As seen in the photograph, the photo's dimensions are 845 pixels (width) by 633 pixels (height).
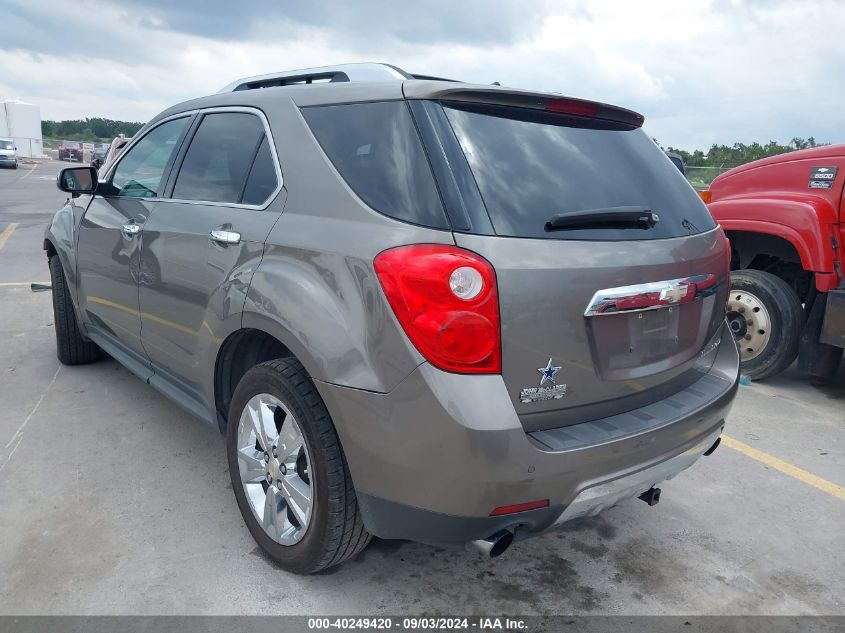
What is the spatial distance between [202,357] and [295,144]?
1.00 m

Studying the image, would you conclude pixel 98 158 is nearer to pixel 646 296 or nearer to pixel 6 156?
pixel 6 156

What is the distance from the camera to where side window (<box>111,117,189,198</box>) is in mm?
3408

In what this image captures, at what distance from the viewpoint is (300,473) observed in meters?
2.40

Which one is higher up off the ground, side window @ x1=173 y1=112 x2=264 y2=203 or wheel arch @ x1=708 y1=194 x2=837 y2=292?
side window @ x1=173 y1=112 x2=264 y2=203

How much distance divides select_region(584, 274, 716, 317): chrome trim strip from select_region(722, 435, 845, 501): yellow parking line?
174 cm

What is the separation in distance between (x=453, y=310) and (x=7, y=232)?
1268cm

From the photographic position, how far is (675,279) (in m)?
2.31

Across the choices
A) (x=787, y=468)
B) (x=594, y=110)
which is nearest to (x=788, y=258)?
(x=787, y=468)

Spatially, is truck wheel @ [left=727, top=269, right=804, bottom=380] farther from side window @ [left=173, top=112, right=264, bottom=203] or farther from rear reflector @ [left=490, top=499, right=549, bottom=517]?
side window @ [left=173, top=112, right=264, bottom=203]

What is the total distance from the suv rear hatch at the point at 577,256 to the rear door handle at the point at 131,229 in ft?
6.02

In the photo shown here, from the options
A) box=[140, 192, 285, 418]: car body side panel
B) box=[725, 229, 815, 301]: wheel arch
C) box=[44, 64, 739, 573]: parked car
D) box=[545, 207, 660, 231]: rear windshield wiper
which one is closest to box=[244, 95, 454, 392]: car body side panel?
box=[44, 64, 739, 573]: parked car

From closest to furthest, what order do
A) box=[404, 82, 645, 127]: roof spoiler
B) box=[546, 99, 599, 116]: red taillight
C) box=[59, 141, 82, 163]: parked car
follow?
box=[404, 82, 645, 127]: roof spoiler
box=[546, 99, 599, 116]: red taillight
box=[59, 141, 82, 163]: parked car

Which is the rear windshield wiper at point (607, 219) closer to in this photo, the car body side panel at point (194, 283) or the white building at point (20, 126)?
the car body side panel at point (194, 283)

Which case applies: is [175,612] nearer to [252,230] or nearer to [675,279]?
[252,230]
